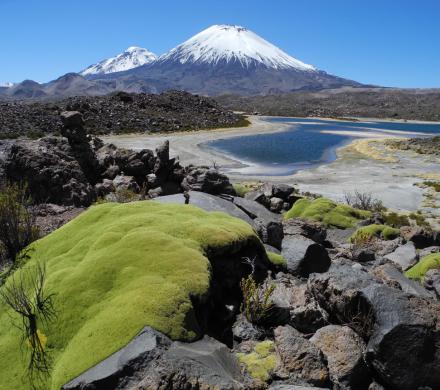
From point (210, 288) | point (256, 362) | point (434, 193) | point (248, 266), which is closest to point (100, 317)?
point (210, 288)

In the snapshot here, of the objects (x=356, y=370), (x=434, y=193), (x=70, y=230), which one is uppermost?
(x=70, y=230)

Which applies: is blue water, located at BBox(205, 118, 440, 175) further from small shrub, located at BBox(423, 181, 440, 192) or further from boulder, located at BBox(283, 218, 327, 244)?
boulder, located at BBox(283, 218, 327, 244)

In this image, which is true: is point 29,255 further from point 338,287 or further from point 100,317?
point 338,287

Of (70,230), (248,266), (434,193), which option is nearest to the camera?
(248,266)

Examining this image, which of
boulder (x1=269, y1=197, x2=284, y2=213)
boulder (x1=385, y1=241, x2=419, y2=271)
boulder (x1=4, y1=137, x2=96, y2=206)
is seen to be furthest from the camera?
boulder (x1=269, y1=197, x2=284, y2=213)

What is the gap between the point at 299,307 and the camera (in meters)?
8.78

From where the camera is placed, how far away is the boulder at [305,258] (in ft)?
38.1

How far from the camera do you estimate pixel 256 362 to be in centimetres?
740

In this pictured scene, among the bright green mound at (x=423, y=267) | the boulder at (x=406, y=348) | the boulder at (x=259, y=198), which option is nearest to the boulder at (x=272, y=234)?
the bright green mound at (x=423, y=267)

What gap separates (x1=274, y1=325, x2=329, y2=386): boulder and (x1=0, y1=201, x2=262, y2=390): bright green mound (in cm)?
159

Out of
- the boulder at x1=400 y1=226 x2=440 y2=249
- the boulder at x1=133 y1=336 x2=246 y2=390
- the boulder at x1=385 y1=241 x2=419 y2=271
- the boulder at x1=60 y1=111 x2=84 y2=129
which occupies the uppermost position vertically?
the boulder at x1=60 y1=111 x2=84 y2=129

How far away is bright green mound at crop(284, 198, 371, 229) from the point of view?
73.6 ft

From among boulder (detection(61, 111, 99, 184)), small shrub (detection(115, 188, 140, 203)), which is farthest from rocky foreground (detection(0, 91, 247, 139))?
small shrub (detection(115, 188, 140, 203))

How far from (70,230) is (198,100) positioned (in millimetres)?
125991
